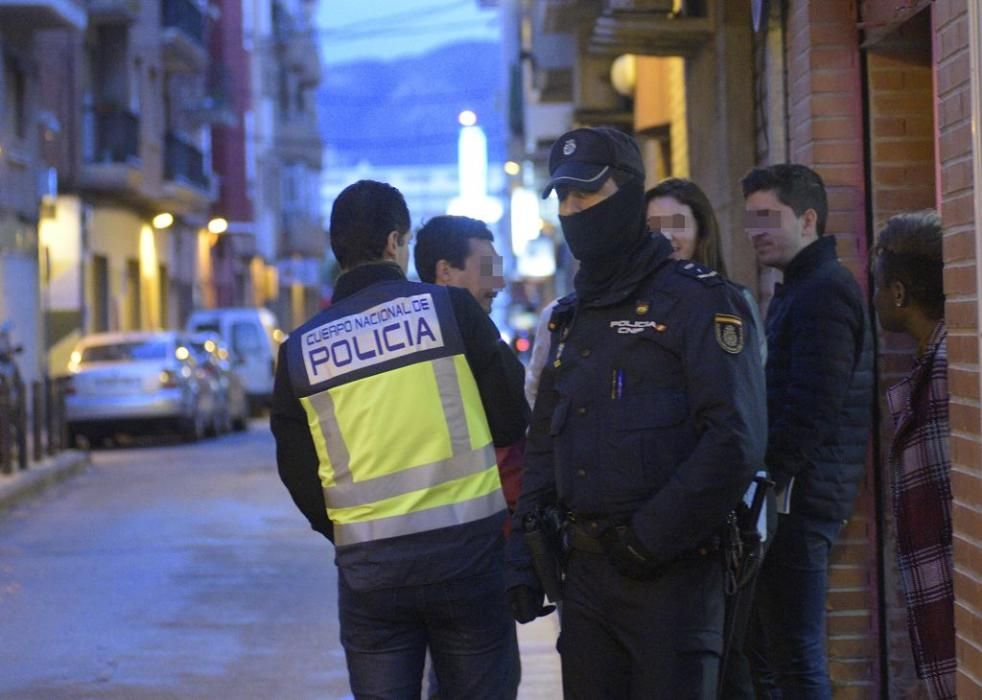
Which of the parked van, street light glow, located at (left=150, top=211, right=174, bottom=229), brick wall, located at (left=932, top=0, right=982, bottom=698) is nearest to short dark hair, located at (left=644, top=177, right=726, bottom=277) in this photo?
brick wall, located at (left=932, top=0, right=982, bottom=698)

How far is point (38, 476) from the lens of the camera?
696 inches

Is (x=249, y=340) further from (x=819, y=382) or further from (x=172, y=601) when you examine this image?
(x=819, y=382)

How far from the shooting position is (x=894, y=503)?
15.5 ft

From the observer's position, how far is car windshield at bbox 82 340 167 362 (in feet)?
83.8

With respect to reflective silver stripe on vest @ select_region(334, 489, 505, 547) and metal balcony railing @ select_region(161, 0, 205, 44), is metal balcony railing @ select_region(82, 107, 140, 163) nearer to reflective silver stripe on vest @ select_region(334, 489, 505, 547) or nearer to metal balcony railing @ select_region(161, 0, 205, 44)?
metal balcony railing @ select_region(161, 0, 205, 44)

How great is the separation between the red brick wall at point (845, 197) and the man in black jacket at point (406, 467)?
214 centimetres

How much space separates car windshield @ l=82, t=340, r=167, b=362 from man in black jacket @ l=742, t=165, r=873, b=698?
20550mm

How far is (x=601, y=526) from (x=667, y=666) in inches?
13.4

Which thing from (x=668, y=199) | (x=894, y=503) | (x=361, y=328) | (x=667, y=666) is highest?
(x=668, y=199)

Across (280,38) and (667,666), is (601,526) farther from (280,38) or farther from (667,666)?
(280,38)

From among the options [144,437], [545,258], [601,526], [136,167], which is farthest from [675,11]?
[545,258]

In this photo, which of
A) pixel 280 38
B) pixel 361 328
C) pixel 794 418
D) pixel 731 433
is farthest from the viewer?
pixel 280 38

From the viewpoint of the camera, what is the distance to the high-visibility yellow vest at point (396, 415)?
461 centimetres

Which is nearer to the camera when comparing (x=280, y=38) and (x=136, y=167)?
(x=136, y=167)
